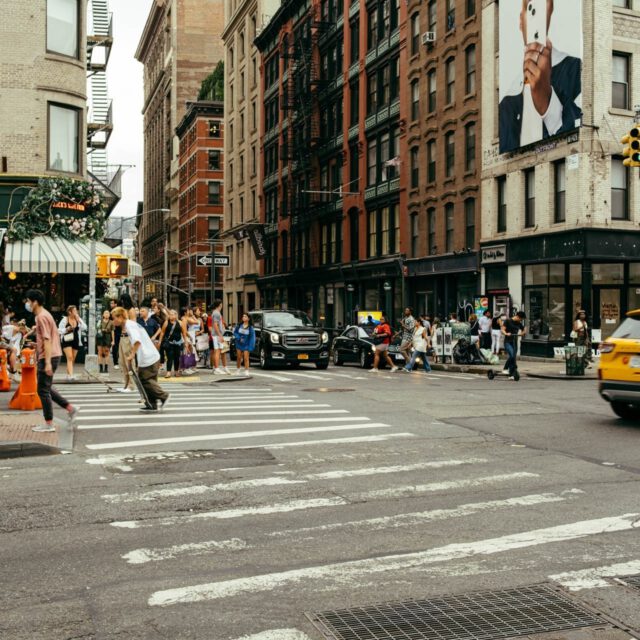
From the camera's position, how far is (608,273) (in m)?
31.3

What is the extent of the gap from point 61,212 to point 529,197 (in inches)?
688

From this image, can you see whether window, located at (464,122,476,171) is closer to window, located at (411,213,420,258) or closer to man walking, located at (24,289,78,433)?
window, located at (411,213,420,258)

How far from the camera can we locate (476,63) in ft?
123

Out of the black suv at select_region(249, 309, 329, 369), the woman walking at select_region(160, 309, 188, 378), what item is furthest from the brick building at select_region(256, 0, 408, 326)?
the woman walking at select_region(160, 309, 188, 378)

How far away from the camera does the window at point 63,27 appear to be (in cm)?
2850

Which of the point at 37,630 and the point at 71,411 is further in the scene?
the point at 71,411

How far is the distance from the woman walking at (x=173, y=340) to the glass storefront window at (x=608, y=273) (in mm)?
15640

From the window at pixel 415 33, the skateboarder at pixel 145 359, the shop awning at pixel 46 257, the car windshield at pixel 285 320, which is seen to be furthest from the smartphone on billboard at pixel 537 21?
the skateboarder at pixel 145 359

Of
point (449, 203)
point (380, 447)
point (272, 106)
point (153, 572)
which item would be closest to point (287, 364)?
point (449, 203)

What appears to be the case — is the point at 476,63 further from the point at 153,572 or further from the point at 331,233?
the point at 153,572

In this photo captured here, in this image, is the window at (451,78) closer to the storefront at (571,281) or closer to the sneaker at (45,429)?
the storefront at (571,281)

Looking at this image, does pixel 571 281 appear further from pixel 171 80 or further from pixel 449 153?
pixel 171 80

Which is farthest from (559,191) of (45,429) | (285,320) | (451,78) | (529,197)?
(45,429)

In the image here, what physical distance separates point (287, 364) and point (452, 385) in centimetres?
973
